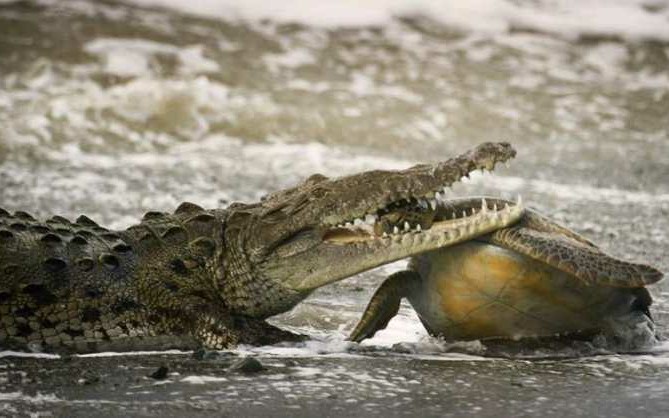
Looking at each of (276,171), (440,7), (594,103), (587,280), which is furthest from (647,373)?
(440,7)

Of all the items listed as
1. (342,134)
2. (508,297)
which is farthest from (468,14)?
(508,297)

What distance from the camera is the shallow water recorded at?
4863mm

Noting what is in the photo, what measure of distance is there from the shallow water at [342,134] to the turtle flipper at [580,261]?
0.36m

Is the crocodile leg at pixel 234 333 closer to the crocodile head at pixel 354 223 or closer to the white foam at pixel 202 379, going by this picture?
the crocodile head at pixel 354 223

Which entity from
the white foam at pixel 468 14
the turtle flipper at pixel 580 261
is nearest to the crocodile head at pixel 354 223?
the turtle flipper at pixel 580 261

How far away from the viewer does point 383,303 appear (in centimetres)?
566

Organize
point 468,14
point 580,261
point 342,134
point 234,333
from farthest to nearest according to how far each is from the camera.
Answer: point 468,14, point 342,134, point 234,333, point 580,261

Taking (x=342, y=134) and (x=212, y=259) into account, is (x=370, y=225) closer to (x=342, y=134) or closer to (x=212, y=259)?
(x=212, y=259)

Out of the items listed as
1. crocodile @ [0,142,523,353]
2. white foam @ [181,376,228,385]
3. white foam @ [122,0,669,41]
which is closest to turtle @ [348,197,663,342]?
crocodile @ [0,142,523,353]

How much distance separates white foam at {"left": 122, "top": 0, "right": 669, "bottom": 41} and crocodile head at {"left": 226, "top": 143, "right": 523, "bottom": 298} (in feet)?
37.3

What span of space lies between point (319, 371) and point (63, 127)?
8.09 m

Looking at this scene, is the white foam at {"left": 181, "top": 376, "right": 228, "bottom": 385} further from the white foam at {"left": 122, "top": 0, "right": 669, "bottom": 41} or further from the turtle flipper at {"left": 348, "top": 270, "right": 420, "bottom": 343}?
the white foam at {"left": 122, "top": 0, "right": 669, "bottom": 41}

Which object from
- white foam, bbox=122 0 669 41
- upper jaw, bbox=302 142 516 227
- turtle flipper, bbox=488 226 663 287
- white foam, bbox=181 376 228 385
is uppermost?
white foam, bbox=122 0 669 41

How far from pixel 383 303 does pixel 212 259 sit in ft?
2.73
